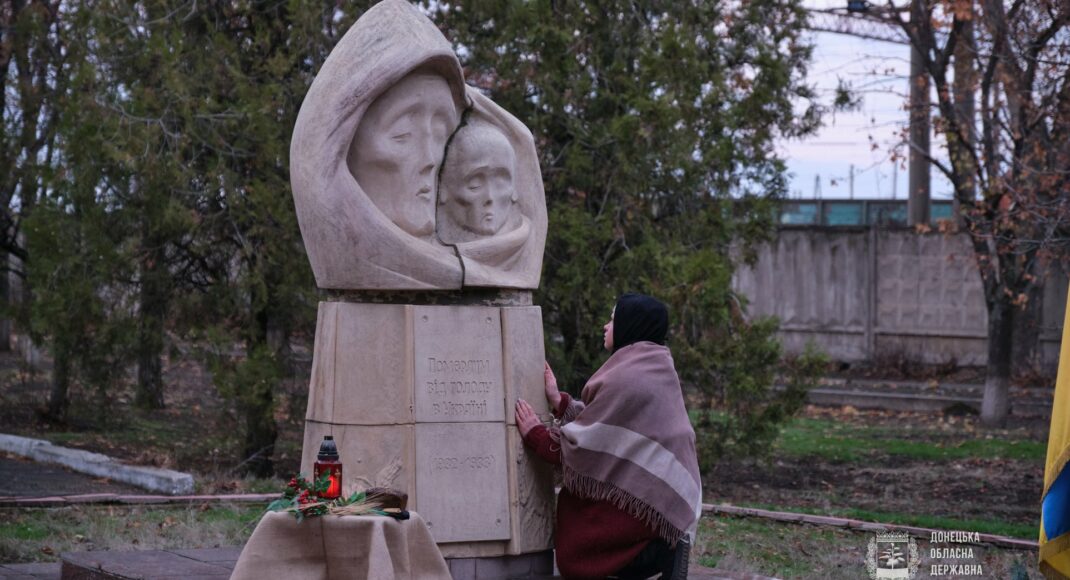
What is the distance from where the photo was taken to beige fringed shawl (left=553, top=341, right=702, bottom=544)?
6.21 m

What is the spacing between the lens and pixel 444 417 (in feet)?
20.9

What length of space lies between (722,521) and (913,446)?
5355 millimetres

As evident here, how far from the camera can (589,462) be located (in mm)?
6262

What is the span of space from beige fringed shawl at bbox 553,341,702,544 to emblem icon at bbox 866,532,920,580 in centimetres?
162

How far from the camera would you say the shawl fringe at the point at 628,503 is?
20.4 feet

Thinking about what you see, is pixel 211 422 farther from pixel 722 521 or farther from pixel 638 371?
pixel 638 371

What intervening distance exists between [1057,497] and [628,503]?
7.76 feet

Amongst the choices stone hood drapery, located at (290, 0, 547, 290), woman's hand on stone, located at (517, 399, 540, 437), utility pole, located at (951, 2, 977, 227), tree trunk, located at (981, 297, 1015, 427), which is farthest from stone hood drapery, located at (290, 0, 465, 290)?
tree trunk, located at (981, 297, 1015, 427)

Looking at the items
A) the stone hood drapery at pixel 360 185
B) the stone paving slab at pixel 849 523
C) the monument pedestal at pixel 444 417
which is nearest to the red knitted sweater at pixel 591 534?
the monument pedestal at pixel 444 417

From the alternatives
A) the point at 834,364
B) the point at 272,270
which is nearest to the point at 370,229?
the point at 272,270

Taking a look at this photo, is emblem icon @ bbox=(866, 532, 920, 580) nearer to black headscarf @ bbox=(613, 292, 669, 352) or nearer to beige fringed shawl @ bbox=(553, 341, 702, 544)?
beige fringed shawl @ bbox=(553, 341, 702, 544)

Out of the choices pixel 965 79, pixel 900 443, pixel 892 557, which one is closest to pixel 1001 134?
pixel 965 79

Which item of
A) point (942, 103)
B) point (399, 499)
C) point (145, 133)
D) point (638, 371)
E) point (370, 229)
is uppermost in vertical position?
point (942, 103)

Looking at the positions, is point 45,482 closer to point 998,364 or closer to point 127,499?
point 127,499
